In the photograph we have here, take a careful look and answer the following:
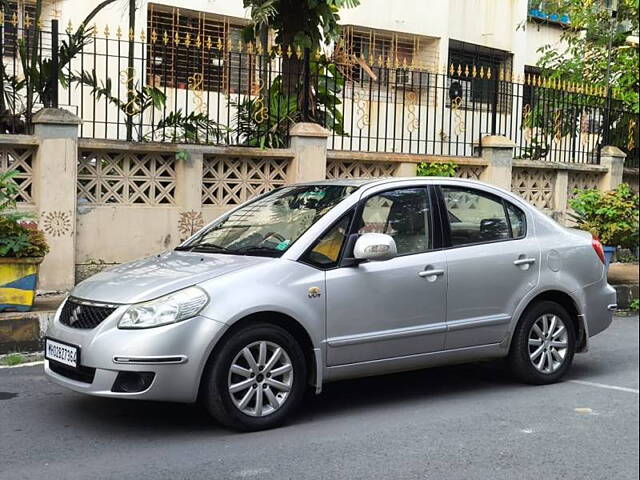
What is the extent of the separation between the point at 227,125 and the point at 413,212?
4.80m

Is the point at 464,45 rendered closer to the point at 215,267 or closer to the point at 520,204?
the point at 520,204

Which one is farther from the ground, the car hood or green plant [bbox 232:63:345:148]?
green plant [bbox 232:63:345:148]

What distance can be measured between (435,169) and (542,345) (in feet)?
18.3

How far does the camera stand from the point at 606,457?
5.02 metres

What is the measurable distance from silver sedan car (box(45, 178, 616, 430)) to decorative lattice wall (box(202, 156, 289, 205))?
3.58 meters

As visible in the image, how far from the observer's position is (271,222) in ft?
20.5

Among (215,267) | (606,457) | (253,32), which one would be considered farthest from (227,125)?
(606,457)

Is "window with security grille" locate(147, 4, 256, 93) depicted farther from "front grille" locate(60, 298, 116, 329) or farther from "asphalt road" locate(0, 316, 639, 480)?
"front grille" locate(60, 298, 116, 329)

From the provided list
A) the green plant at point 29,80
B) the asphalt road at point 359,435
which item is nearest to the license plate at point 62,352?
the asphalt road at point 359,435

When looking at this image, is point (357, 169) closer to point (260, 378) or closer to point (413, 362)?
point (413, 362)

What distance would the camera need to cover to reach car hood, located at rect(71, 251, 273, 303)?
531 centimetres

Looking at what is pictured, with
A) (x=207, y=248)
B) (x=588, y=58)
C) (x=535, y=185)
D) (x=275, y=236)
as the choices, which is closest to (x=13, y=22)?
Answer: (x=207, y=248)

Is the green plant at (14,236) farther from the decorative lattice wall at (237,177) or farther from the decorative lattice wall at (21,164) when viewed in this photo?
the decorative lattice wall at (237,177)

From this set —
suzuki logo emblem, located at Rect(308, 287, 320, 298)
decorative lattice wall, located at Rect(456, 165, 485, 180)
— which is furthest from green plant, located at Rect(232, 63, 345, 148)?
suzuki logo emblem, located at Rect(308, 287, 320, 298)
